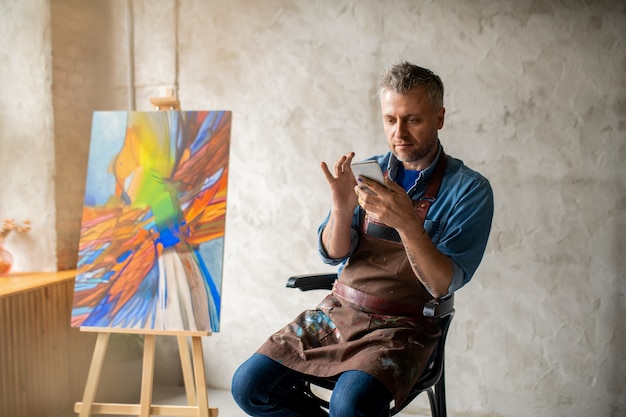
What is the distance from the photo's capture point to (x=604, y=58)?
2650mm

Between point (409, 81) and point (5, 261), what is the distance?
7.44 ft

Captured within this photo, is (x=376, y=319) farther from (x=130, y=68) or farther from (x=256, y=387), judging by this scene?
(x=130, y=68)

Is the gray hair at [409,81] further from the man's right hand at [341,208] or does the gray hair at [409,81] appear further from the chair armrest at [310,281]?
the chair armrest at [310,281]

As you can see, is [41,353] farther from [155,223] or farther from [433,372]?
[433,372]

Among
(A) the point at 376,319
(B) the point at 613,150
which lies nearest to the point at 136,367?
(A) the point at 376,319

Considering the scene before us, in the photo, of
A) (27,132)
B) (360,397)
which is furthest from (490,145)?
(27,132)

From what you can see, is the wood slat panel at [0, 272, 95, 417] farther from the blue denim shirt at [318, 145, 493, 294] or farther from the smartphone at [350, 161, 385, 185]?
the smartphone at [350, 161, 385, 185]

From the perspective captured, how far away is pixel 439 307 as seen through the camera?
1872 mm

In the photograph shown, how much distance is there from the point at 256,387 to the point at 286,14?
77.7 inches

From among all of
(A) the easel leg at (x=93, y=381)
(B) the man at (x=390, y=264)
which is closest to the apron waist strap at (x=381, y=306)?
(B) the man at (x=390, y=264)

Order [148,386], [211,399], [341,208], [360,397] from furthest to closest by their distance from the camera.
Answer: [211,399], [148,386], [341,208], [360,397]

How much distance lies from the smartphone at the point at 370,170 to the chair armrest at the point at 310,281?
0.54 m

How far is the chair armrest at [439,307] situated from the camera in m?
1.83

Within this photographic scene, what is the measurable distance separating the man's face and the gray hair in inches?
0.6
